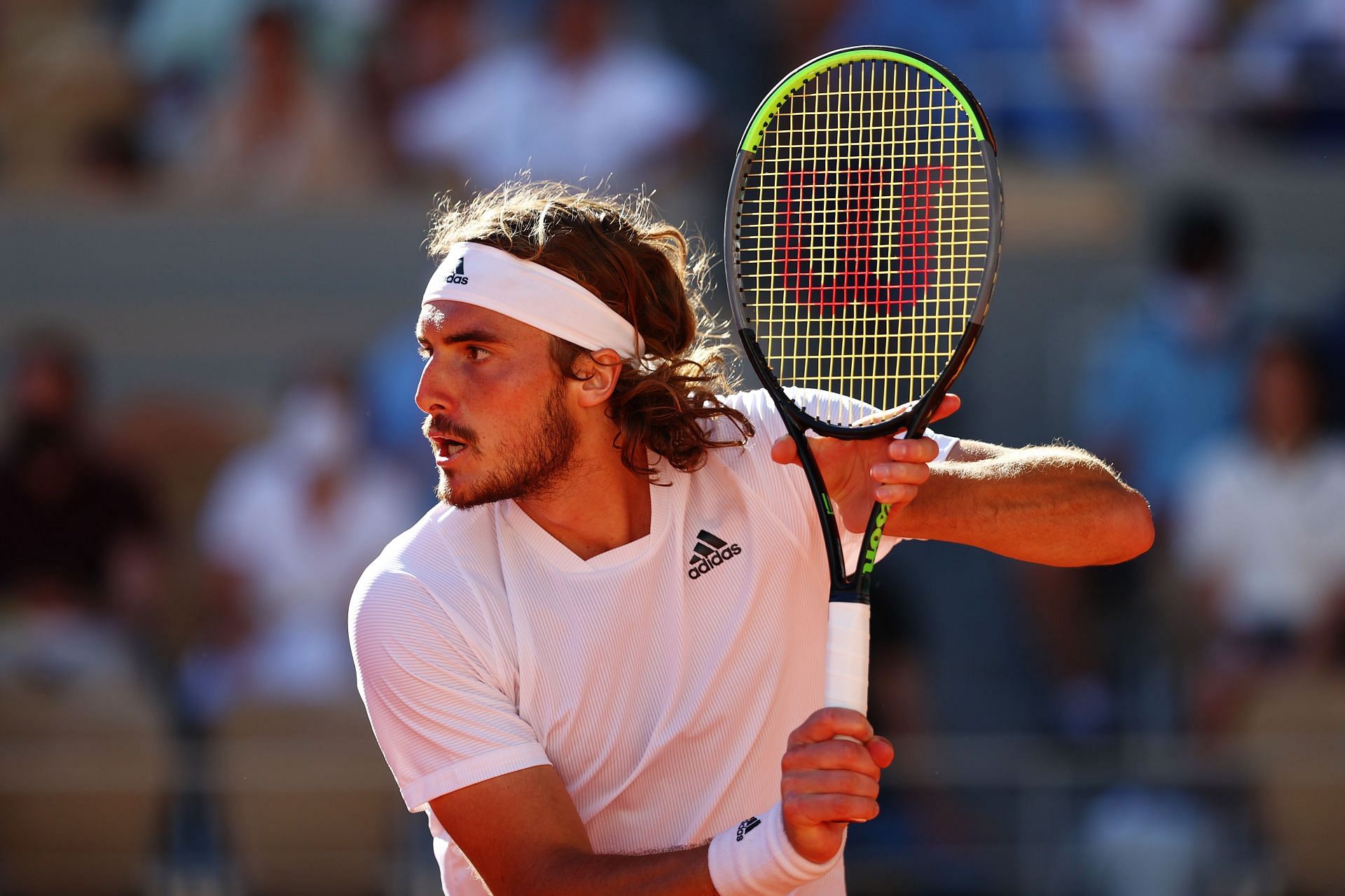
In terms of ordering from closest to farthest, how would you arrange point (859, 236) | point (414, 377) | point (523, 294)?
1. point (523, 294)
2. point (859, 236)
3. point (414, 377)

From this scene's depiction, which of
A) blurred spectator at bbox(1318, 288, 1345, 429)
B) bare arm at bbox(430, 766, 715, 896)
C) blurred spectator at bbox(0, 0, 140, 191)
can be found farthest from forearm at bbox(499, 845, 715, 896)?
blurred spectator at bbox(0, 0, 140, 191)

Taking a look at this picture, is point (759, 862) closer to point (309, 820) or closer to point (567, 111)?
point (309, 820)

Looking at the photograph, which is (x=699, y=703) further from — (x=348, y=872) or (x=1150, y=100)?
(x=1150, y=100)

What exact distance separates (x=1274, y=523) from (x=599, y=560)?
4108 mm

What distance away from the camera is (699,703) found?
2.93m

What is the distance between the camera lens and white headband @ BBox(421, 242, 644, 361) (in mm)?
Answer: 3037

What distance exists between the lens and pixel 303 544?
6.59 meters

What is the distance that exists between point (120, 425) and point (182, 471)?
30 centimetres

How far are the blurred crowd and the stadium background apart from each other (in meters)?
0.02

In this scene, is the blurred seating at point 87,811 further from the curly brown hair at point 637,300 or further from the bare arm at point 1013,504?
the bare arm at point 1013,504

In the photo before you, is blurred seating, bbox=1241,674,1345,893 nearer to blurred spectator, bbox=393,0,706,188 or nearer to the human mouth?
blurred spectator, bbox=393,0,706,188

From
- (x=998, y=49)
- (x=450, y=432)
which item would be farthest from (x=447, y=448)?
(x=998, y=49)

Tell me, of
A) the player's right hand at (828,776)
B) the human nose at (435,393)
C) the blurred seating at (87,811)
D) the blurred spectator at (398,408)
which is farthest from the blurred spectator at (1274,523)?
the player's right hand at (828,776)

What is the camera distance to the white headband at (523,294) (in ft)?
9.96
